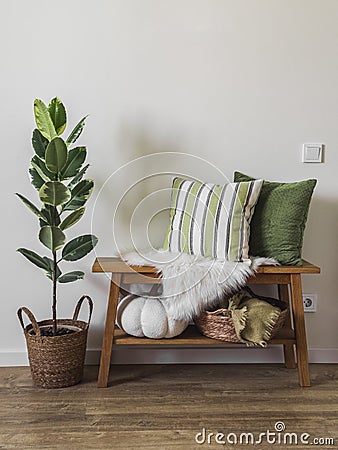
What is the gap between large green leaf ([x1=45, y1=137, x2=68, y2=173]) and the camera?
246cm

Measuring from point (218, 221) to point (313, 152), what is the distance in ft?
2.11

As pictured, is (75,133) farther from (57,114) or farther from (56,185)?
(56,185)

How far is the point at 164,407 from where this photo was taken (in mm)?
2393

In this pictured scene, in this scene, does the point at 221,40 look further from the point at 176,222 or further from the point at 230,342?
the point at 230,342

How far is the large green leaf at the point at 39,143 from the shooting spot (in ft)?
8.55

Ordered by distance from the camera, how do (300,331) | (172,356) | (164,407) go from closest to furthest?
(164,407), (300,331), (172,356)

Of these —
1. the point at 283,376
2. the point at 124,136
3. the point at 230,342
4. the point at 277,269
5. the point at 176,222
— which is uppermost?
the point at 124,136

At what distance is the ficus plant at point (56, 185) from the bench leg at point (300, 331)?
883 millimetres

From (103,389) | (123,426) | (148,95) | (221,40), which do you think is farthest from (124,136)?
(123,426)

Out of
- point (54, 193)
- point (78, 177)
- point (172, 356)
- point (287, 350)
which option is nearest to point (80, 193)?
point (78, 177)

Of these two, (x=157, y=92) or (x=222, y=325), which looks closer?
(x=222, y=325)

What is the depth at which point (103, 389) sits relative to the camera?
260 cm

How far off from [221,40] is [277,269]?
1.10 m

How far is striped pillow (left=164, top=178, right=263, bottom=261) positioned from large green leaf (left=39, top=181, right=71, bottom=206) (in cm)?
55
